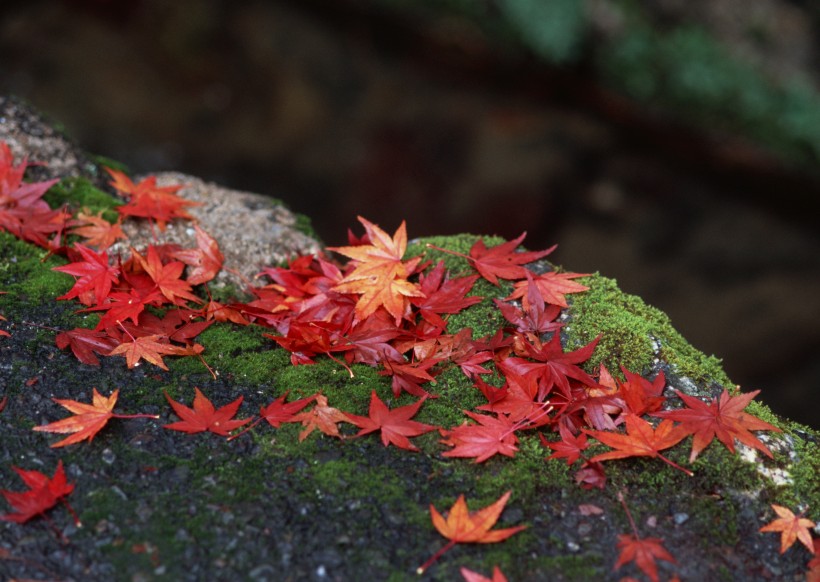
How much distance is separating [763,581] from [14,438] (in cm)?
172

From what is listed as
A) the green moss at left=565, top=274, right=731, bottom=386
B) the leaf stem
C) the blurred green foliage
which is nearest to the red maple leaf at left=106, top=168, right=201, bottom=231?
the green moss at left=565, top=274, right=731, bottom=386

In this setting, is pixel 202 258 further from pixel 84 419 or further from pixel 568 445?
pixel 568 445

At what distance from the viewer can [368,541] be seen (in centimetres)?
154

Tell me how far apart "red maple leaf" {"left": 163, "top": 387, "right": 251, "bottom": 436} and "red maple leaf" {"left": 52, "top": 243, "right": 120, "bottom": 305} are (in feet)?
1.62

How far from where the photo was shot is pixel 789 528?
1.64 metres

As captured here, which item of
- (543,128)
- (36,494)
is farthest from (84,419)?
(543,128)

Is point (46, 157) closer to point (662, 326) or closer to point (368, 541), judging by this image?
point (368, 541)

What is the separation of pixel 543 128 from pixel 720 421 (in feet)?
17.8

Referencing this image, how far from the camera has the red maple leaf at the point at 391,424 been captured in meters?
1.76

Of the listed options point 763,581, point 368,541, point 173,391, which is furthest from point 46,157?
point 763,581

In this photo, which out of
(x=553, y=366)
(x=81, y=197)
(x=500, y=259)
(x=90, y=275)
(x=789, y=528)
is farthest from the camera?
(x=81, y=197)

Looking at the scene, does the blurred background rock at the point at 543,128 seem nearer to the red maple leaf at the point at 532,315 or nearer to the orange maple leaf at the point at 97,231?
the orange maple leaf at the point at 97,231

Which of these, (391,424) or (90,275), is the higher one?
(391,424)

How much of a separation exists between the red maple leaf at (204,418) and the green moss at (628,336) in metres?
0.93
